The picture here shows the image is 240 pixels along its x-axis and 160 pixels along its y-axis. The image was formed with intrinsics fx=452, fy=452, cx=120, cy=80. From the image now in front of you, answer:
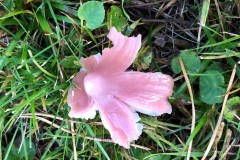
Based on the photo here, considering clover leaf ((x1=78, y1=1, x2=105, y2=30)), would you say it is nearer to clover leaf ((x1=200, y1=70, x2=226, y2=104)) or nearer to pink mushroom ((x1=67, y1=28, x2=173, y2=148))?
pink mushroom ((x1=67, y1=28, x2=173, y2=148))

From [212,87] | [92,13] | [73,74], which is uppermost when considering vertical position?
[92,13]

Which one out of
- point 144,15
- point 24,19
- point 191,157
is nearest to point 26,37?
point 24,19

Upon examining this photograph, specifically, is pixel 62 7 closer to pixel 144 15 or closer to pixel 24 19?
pixel 24 19

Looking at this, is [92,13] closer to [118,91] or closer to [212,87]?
[118,91]

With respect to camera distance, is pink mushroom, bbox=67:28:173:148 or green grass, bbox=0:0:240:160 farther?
green grass, bbox=0:0:240:160

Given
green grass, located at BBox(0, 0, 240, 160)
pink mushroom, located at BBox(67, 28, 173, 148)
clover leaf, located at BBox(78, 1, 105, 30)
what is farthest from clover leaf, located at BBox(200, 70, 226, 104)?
clover leaf, located at BBox(78, 1, 105, 30)

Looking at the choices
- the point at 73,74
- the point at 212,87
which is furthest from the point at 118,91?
the point at 212,87
